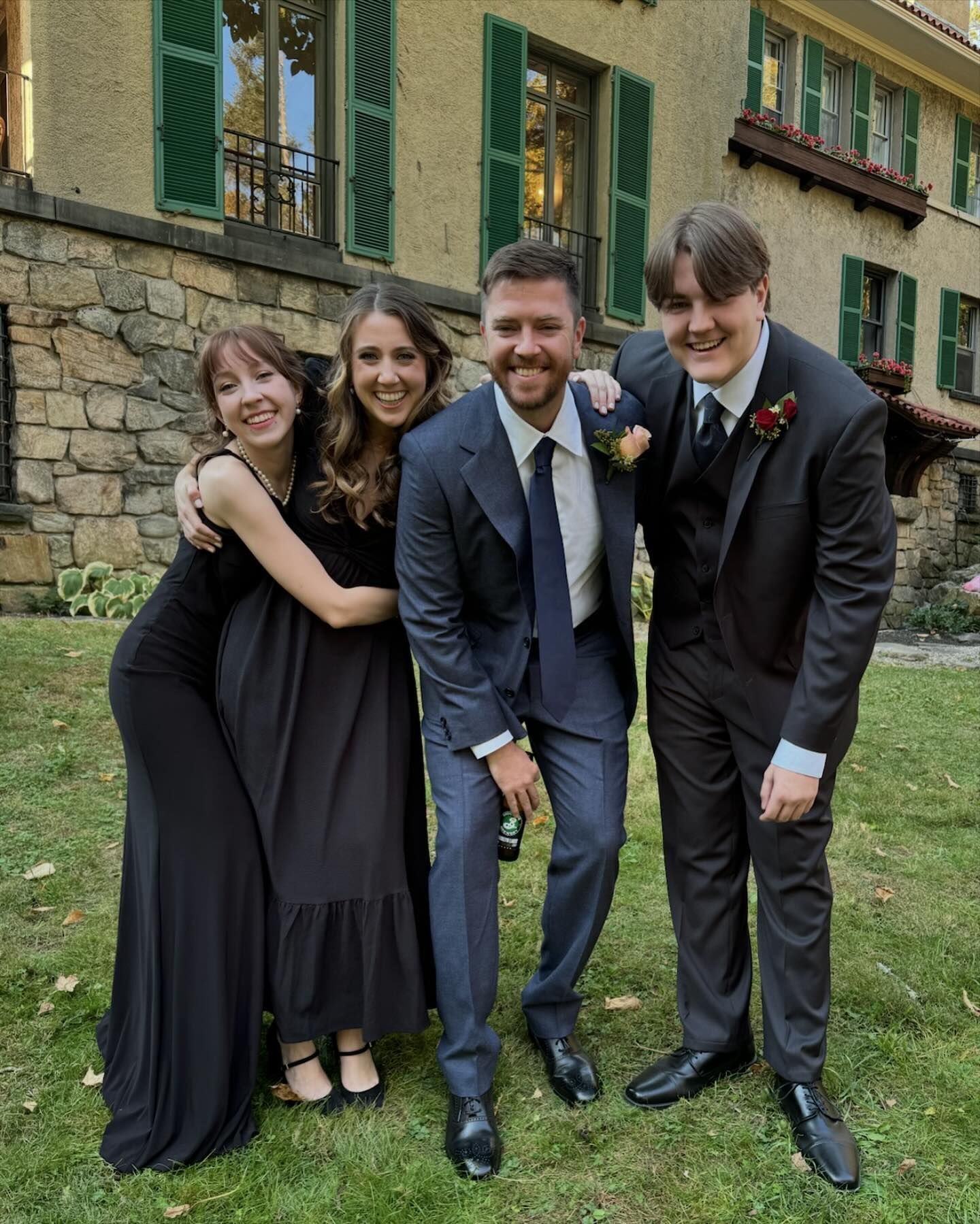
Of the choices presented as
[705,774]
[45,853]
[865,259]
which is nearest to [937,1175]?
[705,774]

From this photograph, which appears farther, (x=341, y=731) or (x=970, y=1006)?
(x=970, y=1006)

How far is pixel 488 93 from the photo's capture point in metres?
10.0

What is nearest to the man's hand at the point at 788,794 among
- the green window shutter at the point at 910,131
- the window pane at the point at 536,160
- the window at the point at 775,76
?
the window pane at the point at 536,160

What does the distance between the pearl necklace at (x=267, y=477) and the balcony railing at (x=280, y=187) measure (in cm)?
706

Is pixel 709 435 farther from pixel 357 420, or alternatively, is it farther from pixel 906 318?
pixel 906 318

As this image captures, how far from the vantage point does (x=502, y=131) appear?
33.3 ft

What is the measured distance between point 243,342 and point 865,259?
1472 centimetres

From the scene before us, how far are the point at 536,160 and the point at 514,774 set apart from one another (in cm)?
1005

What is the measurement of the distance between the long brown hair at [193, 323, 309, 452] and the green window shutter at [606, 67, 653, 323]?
363 inches

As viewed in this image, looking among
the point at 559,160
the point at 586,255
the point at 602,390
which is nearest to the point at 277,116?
the point at 559,160

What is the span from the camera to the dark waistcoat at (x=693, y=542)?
7.88 ft

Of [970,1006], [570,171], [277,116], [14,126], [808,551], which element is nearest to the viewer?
[808,551]

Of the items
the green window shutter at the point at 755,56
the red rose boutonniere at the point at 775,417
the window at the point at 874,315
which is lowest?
the red rose boutonniere at the point at 775,417

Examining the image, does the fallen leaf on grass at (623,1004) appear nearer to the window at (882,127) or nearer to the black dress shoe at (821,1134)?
the black dress shoe at (821,1134)
